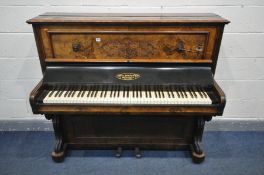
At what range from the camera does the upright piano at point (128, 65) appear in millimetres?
1642

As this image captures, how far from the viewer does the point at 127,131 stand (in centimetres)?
219

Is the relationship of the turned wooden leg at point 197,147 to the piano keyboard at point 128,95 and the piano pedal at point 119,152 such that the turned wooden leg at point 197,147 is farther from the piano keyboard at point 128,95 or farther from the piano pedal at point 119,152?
the piano pedal at point 119,152

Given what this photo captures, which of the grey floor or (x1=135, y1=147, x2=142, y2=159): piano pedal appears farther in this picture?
(x1=135, y1=147, x2=142, y2=159): piano pedal

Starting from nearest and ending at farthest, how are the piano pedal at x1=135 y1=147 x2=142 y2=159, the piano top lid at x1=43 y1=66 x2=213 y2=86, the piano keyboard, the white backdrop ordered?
the piano keyboard
the piano top lid at x1=43 y1=66 x2=213 y2=86
the white backdrop
the piano pedal at x1=135 y1=147 x2=142 y2=159

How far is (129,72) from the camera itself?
69.6 inches

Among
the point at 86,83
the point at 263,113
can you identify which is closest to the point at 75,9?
the point at 86,83

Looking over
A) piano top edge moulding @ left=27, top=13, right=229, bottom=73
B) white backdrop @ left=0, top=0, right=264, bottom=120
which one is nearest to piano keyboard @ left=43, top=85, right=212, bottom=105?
piano top edge moulding @ left=27, top=13, right=229, bottom=73

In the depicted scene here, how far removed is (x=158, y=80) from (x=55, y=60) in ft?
2.69

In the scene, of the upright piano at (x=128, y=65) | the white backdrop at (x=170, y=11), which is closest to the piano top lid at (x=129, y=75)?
the upright piano at (x=128, y=65)

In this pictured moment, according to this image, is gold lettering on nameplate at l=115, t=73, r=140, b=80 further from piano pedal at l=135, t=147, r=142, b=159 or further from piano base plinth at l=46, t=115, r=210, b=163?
piano pedal at l=135, t=147, r=142, b=159

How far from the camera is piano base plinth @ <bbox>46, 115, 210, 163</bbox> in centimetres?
210

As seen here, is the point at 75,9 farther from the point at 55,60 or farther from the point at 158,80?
the point at 158,80

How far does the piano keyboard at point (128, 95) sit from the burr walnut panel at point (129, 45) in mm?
226

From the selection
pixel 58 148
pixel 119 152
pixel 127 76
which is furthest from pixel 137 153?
pixel 127 76
